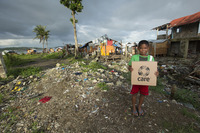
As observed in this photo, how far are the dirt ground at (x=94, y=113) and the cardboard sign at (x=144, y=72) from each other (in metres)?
1.00

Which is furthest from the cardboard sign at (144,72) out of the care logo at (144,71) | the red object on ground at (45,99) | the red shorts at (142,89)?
the red object on ground at (45,99)

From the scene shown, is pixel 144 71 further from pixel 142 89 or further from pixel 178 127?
pixel 178 127

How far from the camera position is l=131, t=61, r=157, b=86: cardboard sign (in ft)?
5.70

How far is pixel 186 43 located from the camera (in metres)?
10.2

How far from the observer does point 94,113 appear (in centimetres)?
230

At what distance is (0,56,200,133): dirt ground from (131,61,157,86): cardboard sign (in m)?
1.00

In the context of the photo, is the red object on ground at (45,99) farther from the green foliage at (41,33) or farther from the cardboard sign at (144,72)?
the green foliage at (41,33)

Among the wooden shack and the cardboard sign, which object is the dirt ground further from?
the wooden shack

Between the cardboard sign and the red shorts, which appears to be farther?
the red shorts

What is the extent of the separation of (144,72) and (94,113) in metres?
1.62

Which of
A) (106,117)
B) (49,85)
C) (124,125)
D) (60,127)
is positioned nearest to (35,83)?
(49,85)

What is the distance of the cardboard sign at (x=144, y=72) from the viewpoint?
1738 millimetres

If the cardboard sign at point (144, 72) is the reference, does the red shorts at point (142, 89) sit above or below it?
below

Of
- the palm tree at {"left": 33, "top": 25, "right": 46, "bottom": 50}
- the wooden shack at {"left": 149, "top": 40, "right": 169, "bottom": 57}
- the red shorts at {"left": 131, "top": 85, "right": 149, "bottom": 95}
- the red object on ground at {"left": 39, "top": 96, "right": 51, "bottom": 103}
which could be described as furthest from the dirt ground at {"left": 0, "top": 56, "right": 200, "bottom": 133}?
the palm tree at {"left": 33, "top": 25, "right": 46, "bottom": 50}
